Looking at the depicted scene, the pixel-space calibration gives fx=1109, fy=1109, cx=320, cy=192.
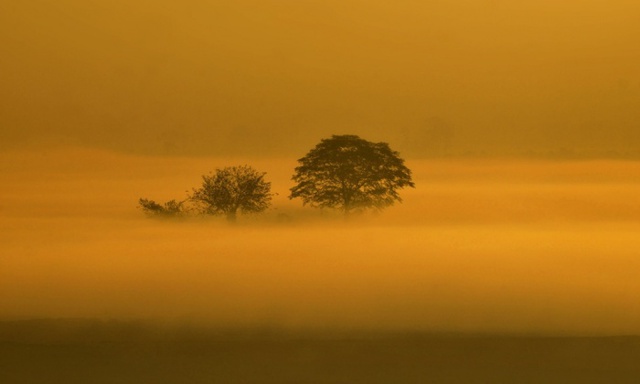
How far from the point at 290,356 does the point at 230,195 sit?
16505 millimetres

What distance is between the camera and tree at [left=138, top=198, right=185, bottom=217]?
37125 mm

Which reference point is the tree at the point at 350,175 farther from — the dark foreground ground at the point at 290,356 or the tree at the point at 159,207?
the dark foreground ground at the point at 290,356

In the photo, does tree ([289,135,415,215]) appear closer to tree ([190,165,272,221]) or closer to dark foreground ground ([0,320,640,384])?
tree ([190,165,272,221])

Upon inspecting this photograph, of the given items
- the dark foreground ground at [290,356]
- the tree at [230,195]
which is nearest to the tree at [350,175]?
the tree at [230,195]

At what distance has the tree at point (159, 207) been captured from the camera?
37.1 m

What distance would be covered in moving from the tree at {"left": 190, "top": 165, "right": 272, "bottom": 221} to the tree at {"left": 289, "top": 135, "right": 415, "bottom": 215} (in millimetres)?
1787

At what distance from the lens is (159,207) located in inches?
1470

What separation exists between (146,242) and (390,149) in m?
10.5

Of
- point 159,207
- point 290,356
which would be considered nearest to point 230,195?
point 159,207

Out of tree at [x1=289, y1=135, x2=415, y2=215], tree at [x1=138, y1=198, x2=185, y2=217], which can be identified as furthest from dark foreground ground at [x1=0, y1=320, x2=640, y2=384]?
tree at [x1=289, y1=135, x2=415, y2=215]

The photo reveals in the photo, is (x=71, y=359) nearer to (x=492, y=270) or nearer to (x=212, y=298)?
(x=212, y=298)

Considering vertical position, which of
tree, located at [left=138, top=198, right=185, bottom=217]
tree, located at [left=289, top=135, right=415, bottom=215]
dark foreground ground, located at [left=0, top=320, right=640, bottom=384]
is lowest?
dark foreground ground, located at [left=0, top=320, right=640, bottom=384]

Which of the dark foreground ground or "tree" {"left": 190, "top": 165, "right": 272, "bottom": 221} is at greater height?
"tree" {"left": 190, "top": 165, "right": 272, "bottom": 221}

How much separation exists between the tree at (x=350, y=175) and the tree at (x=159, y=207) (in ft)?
13.4
